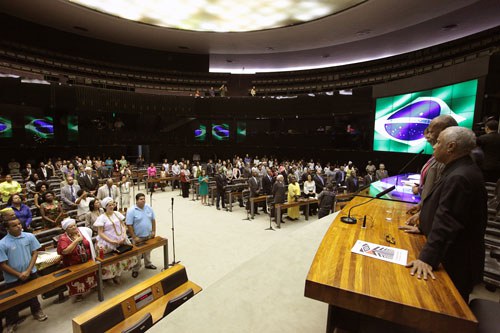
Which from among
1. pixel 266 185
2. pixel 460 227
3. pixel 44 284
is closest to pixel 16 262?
pixel 44 284

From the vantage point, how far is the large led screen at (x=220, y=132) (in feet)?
68.4

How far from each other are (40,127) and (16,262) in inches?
594

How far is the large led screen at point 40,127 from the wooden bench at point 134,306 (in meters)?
16.2

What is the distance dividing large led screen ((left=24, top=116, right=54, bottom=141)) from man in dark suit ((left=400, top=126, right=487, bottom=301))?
62.6 ft

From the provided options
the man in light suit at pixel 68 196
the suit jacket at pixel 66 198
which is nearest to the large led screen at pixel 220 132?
the man in light suit at pixel 68 196

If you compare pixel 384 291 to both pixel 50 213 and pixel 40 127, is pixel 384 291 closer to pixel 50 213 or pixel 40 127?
pixel 50 213

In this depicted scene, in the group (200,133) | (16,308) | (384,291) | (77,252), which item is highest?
(200,133)

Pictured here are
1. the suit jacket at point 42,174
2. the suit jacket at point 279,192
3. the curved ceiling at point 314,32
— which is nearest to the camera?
the suit jacket at point 279,192

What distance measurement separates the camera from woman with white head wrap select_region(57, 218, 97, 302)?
4051 millimetres

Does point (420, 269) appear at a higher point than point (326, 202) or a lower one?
higher

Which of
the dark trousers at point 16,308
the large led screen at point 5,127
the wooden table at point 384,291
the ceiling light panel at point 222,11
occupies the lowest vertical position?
the dark trousers at point 16,308

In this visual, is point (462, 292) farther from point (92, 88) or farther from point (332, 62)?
point (332, 62)

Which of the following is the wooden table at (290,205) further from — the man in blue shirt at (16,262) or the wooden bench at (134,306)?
the man in blue shirt at (16,262)

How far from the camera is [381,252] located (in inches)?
72.5
